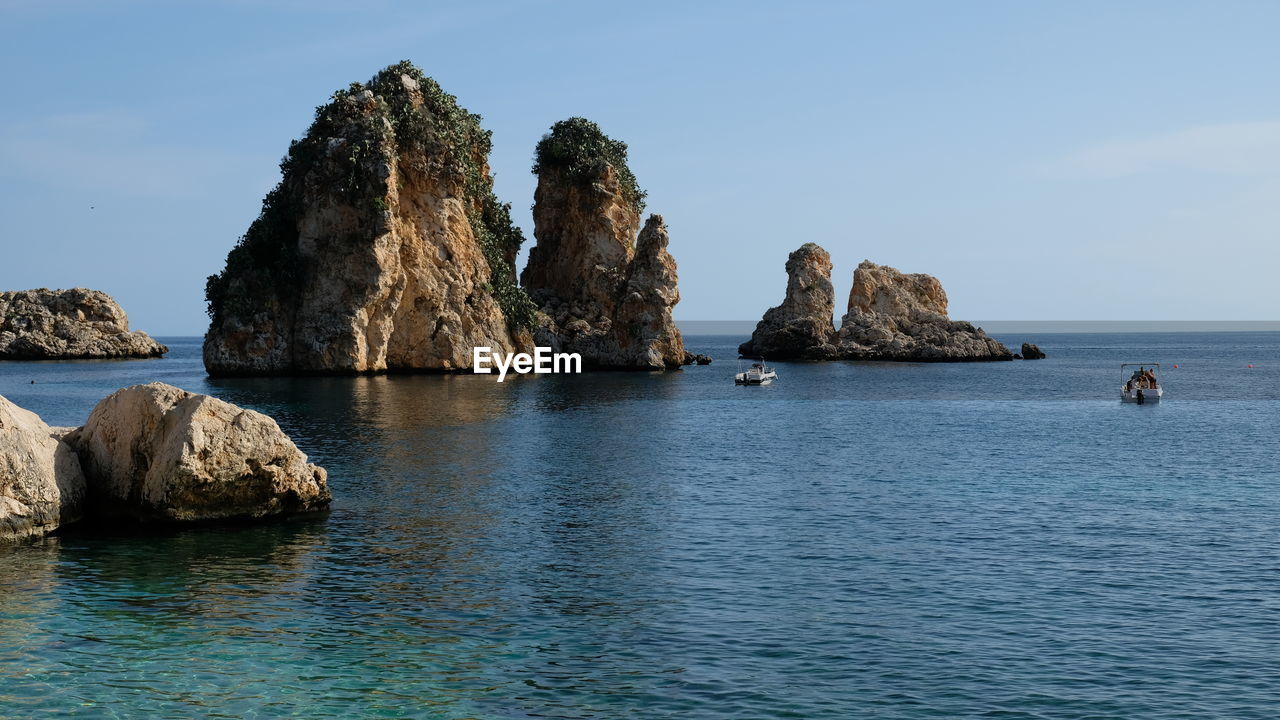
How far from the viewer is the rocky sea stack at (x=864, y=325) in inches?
5896

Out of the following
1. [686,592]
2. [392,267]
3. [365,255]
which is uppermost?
[365,255]

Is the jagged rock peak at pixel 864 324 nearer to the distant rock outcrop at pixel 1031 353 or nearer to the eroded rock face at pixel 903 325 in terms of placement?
the eroded rock face at pixel 903 325

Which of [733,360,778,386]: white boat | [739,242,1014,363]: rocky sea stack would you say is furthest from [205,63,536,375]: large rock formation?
[739,242,1014,363]: rocky sea stack

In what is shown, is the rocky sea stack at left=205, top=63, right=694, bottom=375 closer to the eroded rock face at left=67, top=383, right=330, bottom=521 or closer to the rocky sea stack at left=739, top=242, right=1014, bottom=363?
the rocky sea stack at left=739, top=242, right=1014, bottom=363

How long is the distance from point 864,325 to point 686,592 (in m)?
135

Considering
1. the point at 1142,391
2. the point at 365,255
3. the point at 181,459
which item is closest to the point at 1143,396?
the point at 1142,391

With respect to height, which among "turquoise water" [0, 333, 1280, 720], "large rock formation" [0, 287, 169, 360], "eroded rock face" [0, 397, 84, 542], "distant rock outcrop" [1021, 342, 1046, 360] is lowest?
"turquoise water" [0, 333, 1280, 720]

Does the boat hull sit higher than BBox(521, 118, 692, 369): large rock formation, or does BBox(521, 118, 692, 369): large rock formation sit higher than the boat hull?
BBox(521, 118, 692, 369): large rock formation

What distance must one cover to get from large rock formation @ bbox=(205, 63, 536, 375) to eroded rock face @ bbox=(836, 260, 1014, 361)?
64.5 meters

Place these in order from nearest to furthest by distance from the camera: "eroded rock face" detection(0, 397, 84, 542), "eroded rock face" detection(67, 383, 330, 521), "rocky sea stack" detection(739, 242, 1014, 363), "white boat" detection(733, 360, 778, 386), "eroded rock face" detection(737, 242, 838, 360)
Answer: "eroded rock face" detection(0, 397, 84, 542)
"eroded rock face" detection(67, 383, 330, 521)
"white boat" detection(733, 360, 778, 386)
"rocky sea stack" detection(739, 242, 1014, 363)
"eroded rock face" detection(737, 242, 838, 360)

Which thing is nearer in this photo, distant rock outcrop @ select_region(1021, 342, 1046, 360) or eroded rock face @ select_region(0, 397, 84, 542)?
eroded rock face @ select_region(0, 397, 84, 542)

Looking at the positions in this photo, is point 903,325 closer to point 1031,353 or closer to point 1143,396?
point 1031,353

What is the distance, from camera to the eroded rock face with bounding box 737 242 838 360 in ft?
499

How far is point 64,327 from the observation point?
14738cm
